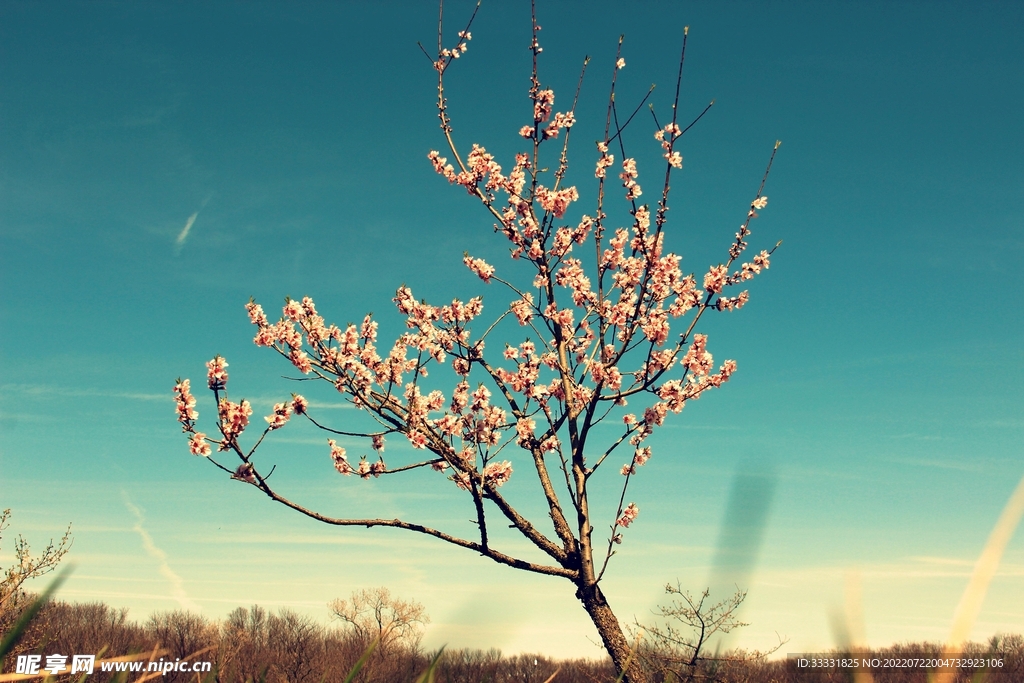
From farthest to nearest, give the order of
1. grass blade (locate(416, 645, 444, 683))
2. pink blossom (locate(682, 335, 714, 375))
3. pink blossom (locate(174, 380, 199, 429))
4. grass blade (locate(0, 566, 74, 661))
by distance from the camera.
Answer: pink blossom (locate(682, 335, 714, 375)) → pink blossom (locate(174, 380, 199, 429)) → grass blade (locate(416, 645, 444, 683)) → grass blade (locate(0, 566, 74, 661))

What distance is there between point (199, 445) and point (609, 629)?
4.85m

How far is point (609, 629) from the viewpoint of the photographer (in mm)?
7168

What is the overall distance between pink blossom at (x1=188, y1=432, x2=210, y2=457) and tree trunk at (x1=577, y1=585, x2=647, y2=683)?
442 cm

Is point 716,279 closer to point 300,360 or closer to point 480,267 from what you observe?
point 480,267

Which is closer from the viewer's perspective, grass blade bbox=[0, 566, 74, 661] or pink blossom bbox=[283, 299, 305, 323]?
grass blade bbox=[0, 566, 74, 661]

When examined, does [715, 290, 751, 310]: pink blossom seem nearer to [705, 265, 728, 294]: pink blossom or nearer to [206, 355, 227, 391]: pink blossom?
[705, 265, 728, 294]: pink blossom

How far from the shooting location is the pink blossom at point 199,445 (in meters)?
6.43

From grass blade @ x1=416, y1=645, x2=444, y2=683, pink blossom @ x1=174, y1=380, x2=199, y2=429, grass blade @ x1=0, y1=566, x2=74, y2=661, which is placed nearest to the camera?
grass blade @ x1=0, y1=566, x2=74, y2=661

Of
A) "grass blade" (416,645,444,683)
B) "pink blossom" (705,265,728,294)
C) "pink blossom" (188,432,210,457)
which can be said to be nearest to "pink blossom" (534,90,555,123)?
"pink blossom" (705,265,728,294)

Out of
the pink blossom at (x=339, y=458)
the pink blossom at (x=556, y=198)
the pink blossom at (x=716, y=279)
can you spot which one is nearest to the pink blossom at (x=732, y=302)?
the pink blossom at (x=716, y=279)

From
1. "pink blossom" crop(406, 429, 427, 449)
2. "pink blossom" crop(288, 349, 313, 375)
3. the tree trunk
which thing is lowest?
the tree trunk

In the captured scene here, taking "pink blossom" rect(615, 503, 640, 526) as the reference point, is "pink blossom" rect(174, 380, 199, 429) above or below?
above

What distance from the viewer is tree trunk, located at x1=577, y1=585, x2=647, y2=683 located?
697 cm

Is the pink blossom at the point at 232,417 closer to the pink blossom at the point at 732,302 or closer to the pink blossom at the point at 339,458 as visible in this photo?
the pink blossom at the point at 339,458
